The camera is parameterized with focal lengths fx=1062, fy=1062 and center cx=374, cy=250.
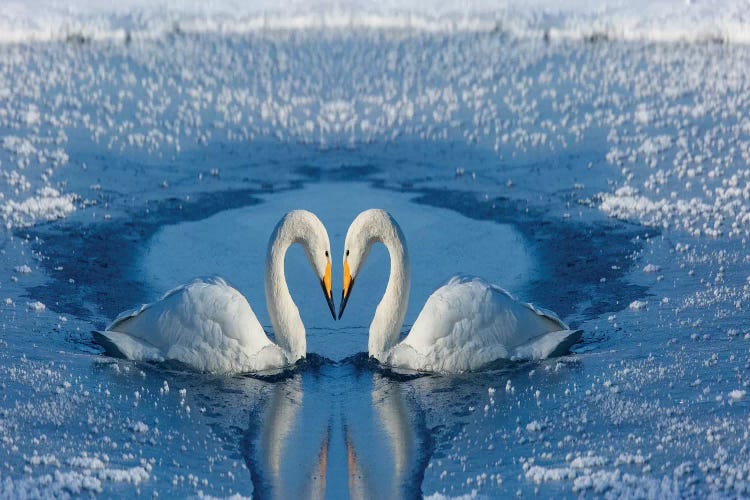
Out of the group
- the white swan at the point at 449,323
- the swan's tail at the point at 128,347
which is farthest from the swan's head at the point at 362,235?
the swan's tail at the point at 128,347

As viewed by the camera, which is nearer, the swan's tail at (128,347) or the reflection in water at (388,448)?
the reflection in water at (388,448)

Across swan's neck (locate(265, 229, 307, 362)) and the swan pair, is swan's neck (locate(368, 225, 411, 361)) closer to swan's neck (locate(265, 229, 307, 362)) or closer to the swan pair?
the swan pair

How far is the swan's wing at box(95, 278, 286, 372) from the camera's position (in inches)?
265

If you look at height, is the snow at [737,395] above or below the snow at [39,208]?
below

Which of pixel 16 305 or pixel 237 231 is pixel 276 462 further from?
pixel 237 231

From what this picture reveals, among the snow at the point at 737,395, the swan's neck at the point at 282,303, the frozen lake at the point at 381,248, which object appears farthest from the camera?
the swan's neck at the point at 282,303

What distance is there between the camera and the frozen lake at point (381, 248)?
569cm

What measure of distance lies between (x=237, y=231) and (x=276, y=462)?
464cm

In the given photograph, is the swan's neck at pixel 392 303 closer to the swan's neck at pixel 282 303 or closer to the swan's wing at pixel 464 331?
the swan's wing at pixel 464 331

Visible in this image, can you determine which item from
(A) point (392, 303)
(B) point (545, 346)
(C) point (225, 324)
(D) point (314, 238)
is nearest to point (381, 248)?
(A) point (392, 303)

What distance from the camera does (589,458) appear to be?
18.2 feet

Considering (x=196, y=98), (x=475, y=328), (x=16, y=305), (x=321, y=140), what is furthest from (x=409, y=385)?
(x=196, y=98)

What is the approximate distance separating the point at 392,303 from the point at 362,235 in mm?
501

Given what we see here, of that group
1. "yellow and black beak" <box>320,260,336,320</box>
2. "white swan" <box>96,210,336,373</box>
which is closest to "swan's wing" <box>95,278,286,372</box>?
"white swan" <box>96,210,336,373</box>
